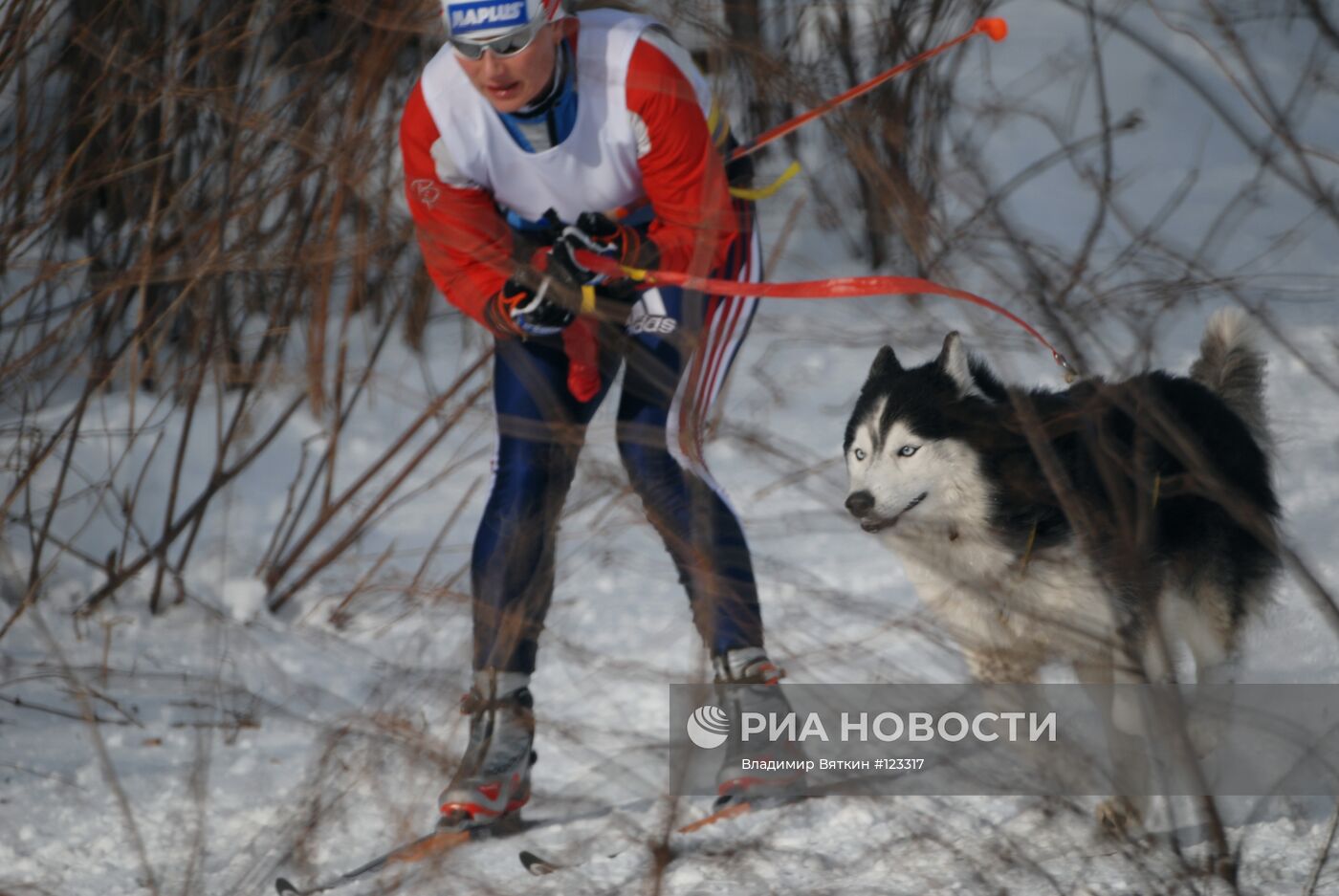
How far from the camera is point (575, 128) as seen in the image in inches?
100

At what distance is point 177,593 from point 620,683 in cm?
152

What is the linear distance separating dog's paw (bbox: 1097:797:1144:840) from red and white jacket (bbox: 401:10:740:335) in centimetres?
113

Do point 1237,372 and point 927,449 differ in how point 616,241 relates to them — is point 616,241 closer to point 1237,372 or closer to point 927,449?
point 927,449

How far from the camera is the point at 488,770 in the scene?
2527mm

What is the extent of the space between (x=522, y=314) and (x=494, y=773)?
0.88 metres

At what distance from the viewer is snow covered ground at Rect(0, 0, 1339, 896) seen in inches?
65.7

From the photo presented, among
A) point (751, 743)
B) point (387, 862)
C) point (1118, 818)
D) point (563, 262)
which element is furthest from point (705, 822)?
point (563, 262)

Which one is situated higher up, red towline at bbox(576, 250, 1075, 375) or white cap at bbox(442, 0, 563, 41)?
white cap at bbox(442, 0, 563, 41)

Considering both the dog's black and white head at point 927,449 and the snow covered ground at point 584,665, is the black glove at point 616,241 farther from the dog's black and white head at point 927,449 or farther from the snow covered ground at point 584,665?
the dog's black and white head at point 927,449

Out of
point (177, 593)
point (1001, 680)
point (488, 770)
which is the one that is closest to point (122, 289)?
point (177, 593)

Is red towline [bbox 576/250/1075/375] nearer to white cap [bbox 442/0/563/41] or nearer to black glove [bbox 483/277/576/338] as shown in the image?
black glove [bbox 483/277/576/338]

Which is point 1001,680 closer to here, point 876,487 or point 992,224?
point 876,487

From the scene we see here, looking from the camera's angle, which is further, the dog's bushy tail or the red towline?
the dog's bushy tail

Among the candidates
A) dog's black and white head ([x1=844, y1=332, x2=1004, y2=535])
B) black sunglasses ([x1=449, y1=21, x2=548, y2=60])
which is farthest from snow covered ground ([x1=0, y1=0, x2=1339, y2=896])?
black sunglasses ([x1=449, y1=21, x2=548, y2=60])
